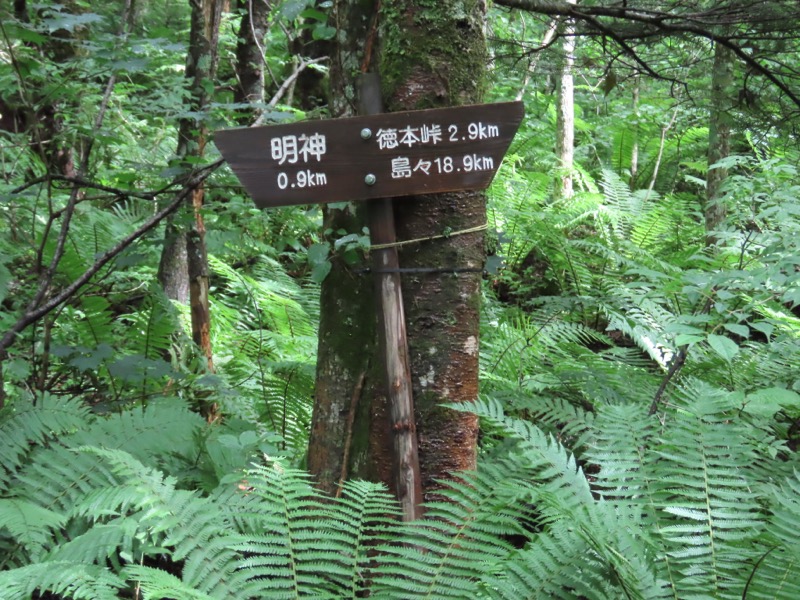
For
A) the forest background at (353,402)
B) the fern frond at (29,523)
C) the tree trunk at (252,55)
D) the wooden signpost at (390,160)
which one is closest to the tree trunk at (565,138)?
the forest background at (353,402)

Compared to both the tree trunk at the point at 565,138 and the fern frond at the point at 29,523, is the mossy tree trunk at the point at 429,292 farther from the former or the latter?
the tree trunk at the point at 565,138

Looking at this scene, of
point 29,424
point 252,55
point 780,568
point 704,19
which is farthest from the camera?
point 252,55

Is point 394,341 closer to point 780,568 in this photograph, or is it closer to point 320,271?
point 320,271

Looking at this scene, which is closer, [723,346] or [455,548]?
[455,548]

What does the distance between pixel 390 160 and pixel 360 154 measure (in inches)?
3.5

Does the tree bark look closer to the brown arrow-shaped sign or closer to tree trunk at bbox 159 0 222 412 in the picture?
the brown arrow-shaped sign

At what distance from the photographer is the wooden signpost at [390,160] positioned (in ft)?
6.21

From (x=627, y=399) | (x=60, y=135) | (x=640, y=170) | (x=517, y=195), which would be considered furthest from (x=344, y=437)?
(x=640, y=170)

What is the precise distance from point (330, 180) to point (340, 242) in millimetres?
180

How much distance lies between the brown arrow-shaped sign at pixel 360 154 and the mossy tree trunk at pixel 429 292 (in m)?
0.15

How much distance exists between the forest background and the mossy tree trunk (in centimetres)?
1

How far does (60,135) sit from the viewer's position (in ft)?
9.62

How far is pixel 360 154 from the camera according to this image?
75.0 inches

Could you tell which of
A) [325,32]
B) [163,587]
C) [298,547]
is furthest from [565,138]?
[163,587]
